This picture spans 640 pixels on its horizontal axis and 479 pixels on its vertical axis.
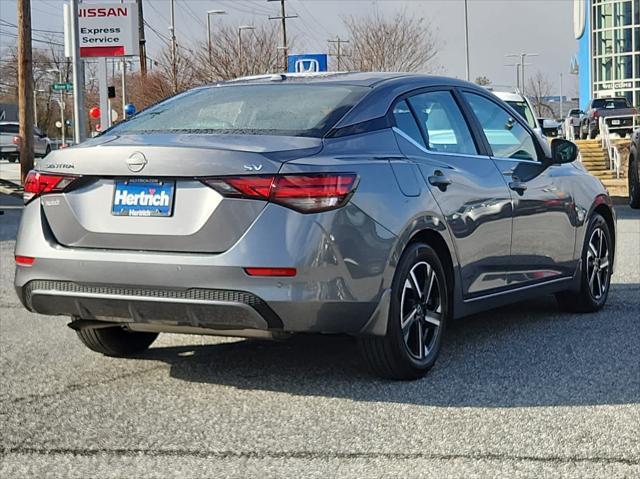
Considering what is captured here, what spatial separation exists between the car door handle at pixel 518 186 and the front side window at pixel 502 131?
183mm

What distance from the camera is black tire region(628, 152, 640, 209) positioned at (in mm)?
18438

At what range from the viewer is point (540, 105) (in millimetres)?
113688

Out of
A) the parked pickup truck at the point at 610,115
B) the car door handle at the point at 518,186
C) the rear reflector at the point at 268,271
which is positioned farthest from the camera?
the parked pickup truck at the point at 610,115

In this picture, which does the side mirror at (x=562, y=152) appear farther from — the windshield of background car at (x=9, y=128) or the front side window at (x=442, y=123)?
the windshield of background car at (x=9, y=128)

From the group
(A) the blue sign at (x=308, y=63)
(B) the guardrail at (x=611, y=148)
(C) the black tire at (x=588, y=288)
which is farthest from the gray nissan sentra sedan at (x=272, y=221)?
(B) the guardrail at (x=611, y=148)

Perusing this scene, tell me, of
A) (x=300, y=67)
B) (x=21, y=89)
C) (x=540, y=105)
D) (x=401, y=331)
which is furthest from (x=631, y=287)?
(x=540, y=105)

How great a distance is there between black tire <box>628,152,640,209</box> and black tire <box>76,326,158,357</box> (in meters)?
13.2

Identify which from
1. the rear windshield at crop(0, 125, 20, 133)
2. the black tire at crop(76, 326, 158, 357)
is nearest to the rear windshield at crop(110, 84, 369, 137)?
the black tire at crop(76, 326, 158, 357)

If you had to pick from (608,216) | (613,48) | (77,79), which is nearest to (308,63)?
(77,79)

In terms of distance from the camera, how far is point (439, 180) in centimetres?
593

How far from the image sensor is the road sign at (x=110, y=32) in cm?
3250

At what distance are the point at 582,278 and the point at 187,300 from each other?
139 inches

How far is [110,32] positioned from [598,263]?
26765mm

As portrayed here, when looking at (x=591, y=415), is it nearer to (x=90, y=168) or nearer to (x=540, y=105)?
(x=90, y=168)
